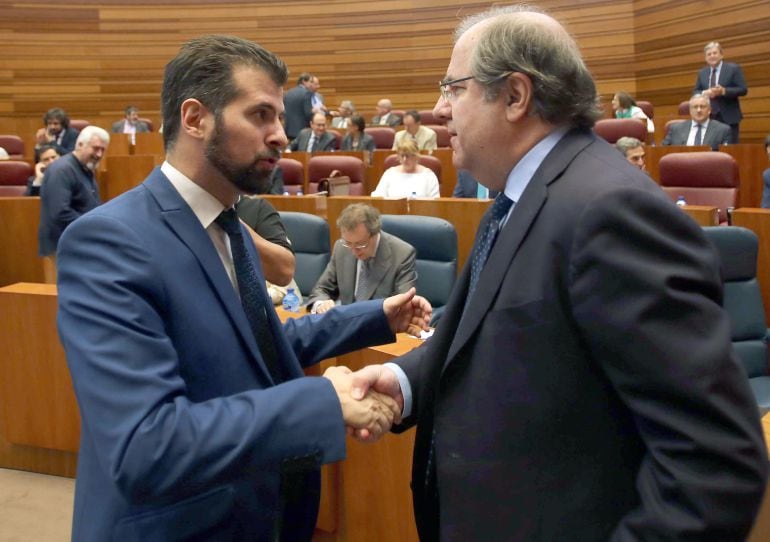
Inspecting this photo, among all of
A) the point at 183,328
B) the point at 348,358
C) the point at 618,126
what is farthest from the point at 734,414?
the point at 618,126

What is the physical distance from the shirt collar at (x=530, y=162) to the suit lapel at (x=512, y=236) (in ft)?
0.07

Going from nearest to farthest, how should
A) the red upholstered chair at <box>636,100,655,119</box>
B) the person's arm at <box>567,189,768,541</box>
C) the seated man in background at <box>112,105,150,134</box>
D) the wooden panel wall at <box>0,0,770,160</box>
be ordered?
the person's arm at <box>567,189,768,541</box>
the red upholstered chair at <box>636,100,655,119</box>
the seated man in background at <box>112,105,150,134</box>
the wooden panel wall at <box>0,0,770,160</box>

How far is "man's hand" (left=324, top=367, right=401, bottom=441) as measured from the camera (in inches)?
47.0

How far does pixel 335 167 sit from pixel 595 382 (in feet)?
19.4

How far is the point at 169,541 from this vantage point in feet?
3.81

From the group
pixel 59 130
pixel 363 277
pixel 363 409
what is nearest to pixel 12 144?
pixel 59 130


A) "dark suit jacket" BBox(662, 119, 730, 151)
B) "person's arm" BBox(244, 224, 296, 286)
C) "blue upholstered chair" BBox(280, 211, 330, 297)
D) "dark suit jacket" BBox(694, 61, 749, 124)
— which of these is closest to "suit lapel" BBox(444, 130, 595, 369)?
"person's arm" BBox(244, 224, 296, 286)

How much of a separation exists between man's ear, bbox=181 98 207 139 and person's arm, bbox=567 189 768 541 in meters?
0.64

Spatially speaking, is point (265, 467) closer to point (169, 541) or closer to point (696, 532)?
point (169, 541)

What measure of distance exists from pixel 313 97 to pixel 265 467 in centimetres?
907

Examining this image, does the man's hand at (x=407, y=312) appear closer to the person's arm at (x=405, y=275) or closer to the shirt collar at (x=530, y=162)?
the shirt collar at (x=530, y=162)

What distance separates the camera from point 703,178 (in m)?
5.12

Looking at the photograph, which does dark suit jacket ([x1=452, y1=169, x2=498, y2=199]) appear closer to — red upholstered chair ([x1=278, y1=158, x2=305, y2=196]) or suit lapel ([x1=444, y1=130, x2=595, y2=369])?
red upholstered chair ([x1=278, y1=158, x2=305, y2=196])

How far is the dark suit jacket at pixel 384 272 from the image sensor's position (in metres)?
3.73
